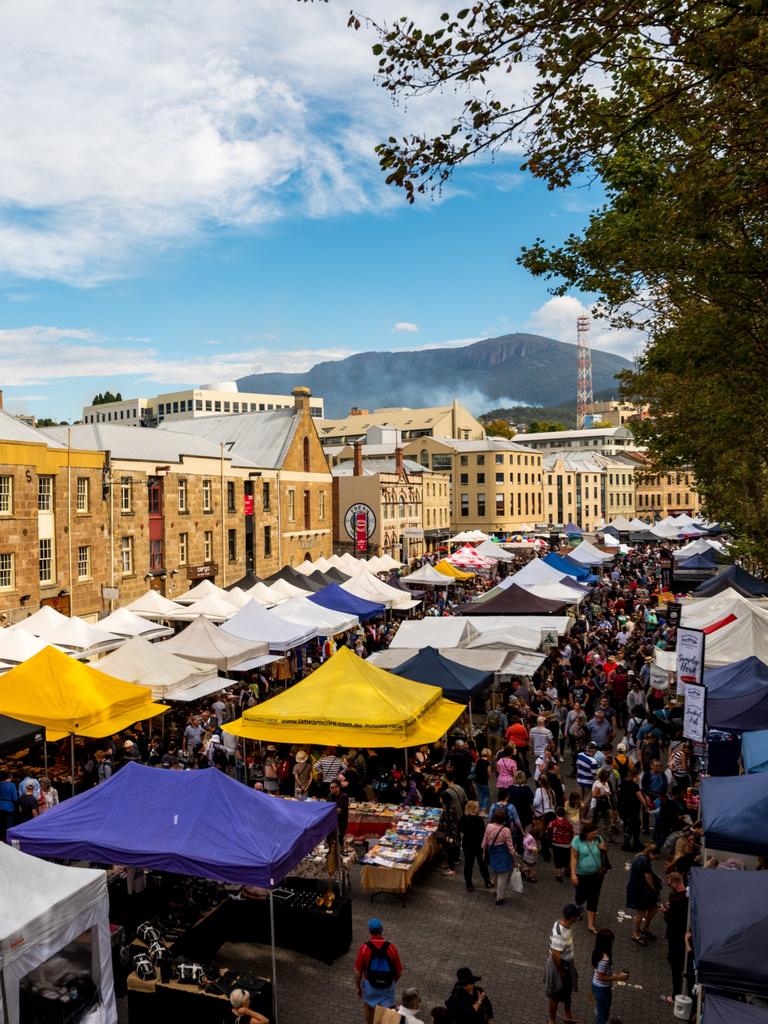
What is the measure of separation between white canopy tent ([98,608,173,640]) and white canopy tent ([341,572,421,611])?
8395 mm

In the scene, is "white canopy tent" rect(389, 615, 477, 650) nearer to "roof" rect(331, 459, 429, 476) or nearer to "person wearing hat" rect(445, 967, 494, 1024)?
"person wearing hat" rect(445, 967, 494, 1024)

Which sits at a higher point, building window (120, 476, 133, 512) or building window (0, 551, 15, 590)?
building window (120, 476, 133, 512)

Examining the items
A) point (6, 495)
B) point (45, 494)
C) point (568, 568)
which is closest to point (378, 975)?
point (6, 495)

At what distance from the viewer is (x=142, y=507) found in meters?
36.2

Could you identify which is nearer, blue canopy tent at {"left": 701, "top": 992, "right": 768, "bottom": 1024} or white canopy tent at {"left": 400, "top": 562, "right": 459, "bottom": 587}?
blue canopy tent at {"left": 701, "top": 992, "right": 768, "bottom": 1024}

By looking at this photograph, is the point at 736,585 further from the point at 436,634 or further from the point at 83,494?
the point at 83,494

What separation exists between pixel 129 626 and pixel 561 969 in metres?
17.9

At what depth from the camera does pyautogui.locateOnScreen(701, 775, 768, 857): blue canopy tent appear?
841cm

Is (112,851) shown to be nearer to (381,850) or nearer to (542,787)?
(381,850)

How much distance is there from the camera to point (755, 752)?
11.2 meters

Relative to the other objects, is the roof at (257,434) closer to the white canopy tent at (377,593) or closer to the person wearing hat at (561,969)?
the white canopy tent at (377,593)

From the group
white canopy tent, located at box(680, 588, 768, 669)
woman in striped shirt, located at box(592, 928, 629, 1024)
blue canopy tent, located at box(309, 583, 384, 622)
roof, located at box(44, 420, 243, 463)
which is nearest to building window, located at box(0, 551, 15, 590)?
roof, located at box(44, 420, 243, 463)

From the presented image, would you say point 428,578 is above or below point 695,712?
below

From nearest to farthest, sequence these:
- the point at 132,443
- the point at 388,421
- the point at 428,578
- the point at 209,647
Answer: the point at 209,647 < the point at 428,578 < the point at 132,443 < the point at 388,421
